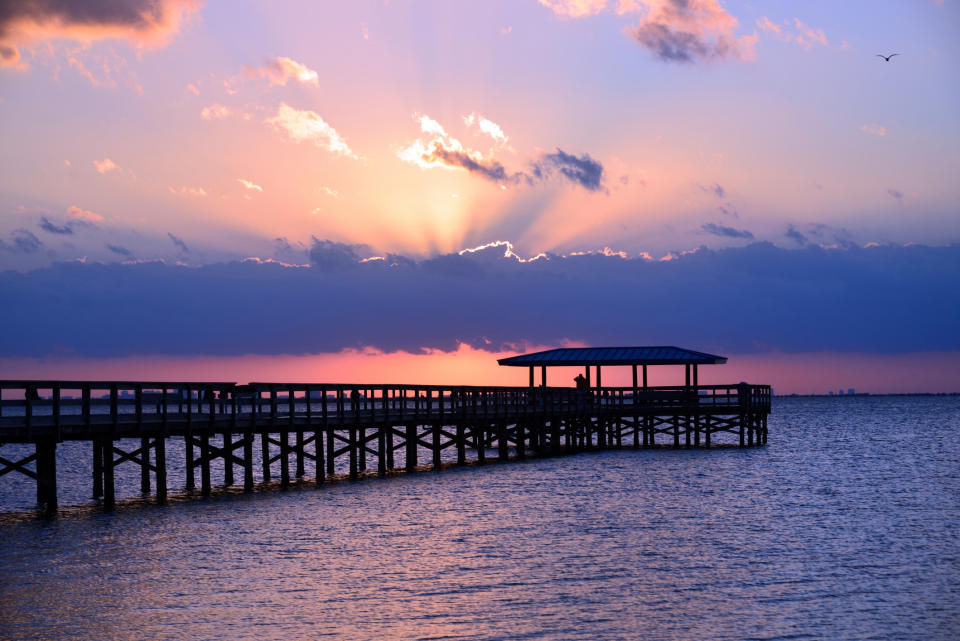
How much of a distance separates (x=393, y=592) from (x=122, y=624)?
455cm

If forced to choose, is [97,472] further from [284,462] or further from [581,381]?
[581,381]

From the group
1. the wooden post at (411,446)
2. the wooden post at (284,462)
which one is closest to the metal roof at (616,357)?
the wooden post at (411,446)

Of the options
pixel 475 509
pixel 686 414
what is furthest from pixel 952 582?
pixel 686 414

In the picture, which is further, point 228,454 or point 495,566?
point 228,454

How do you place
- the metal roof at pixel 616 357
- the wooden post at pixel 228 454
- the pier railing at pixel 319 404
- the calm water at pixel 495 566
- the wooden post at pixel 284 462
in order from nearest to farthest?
1. the calm water at pixel 495 566
2. the pier railing at pixel 319 404
3. the wooden post at pixel 228 454
4. the wooden post at pixel 284 462
5. the metal roof at pixel 616 357

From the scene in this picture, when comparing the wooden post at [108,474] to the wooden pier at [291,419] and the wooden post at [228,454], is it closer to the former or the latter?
the wooden pier at [291,419]

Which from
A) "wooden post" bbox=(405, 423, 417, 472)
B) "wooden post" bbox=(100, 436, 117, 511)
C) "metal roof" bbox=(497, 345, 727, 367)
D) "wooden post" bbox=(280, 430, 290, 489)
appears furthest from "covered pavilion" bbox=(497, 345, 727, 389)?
"wooden post" bbox=(100, 436, 117, 511)

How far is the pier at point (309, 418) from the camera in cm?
2739

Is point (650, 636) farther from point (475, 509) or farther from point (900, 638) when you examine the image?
point (475, 509)

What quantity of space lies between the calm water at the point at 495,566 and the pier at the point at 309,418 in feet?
7.57

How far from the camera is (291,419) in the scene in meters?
33.8

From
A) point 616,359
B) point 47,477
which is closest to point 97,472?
point 47,477

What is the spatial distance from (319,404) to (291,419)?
3.53 m

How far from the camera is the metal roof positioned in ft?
192
